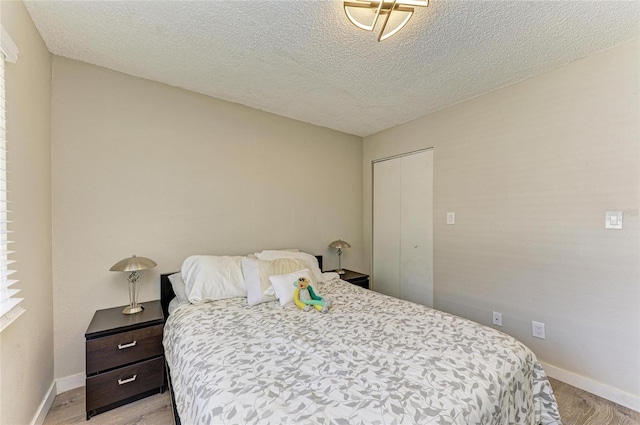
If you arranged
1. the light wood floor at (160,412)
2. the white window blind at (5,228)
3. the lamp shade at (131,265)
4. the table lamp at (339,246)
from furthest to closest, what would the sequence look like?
1. the table lamp at (339,246)
2. the lamp shade at (131,265)
3. the light wood floor at (160,412)
4. the white window blind at (5,228)

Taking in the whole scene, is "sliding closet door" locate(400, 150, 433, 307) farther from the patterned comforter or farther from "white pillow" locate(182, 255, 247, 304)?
"white pillow" locate(182, 255, 247, 304)

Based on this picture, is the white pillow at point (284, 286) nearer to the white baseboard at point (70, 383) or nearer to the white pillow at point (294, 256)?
the white pillow at point (294, 256)

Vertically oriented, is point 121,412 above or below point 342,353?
below

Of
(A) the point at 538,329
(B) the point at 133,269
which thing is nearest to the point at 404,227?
(A) the point at 538,329

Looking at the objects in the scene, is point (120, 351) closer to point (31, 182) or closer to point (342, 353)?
point (31, 182)

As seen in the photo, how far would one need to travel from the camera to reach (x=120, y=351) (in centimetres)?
184

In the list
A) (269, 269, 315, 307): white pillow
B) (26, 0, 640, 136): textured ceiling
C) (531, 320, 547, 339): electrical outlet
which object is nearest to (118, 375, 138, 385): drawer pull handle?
(269, 269, 315, 307): white pillow

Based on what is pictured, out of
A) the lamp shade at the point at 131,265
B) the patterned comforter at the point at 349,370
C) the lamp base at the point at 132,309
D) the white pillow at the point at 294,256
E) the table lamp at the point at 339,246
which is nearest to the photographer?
the patterned comforter at the point at 349,370

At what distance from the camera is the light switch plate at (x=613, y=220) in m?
1.89

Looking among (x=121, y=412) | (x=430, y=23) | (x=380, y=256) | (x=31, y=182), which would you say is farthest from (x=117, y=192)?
(x=380, y=256)

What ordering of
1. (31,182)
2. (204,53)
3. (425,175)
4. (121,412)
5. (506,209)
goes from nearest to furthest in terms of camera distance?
(31,182) → (121,412) → (204,53) → (506,209) → (425,175)

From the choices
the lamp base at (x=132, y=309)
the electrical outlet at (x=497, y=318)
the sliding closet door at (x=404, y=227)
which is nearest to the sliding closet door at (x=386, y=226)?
the sliding closet door at (x=404, y=227)

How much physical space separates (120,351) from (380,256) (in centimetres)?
286

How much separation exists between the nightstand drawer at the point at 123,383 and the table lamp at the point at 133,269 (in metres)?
0.40
